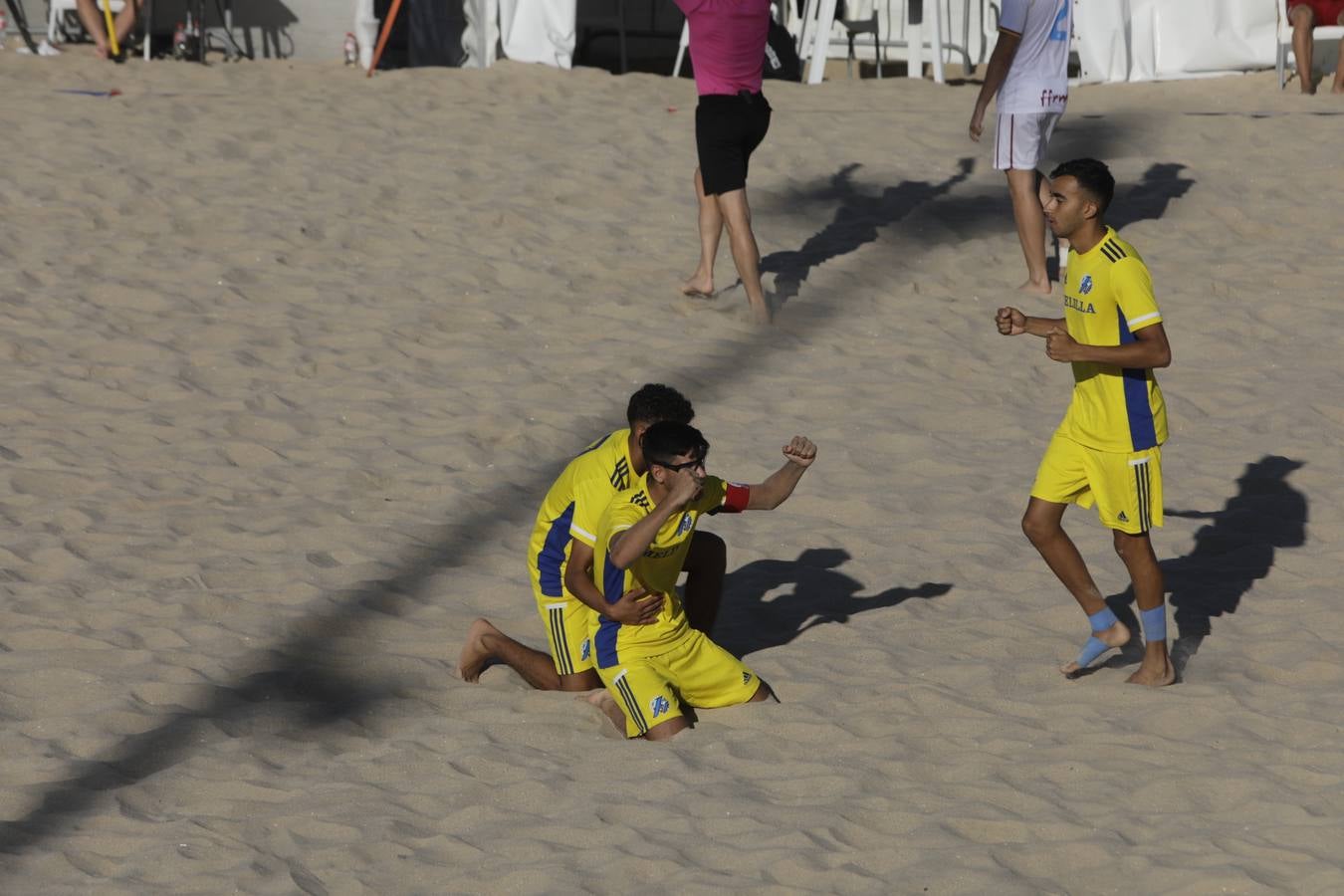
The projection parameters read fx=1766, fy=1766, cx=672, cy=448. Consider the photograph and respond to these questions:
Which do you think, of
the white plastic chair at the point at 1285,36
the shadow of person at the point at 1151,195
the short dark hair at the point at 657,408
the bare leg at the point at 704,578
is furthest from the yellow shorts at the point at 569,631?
the white plastic chair at the point at 1285,36

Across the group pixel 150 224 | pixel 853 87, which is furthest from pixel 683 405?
pixel 853 87

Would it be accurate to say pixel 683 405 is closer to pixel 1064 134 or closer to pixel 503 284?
pixel 503 284

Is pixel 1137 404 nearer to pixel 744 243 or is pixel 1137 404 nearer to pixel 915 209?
pixel 744 243

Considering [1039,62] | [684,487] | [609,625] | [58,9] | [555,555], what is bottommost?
[609,625]

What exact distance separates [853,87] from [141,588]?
25.5 ft

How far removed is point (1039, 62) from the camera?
7961 mm

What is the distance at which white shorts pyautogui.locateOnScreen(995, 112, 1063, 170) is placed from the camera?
801 cm

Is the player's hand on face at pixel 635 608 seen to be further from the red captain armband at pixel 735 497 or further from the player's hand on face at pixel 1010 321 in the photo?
the player's hand on face at pixel 1010 321

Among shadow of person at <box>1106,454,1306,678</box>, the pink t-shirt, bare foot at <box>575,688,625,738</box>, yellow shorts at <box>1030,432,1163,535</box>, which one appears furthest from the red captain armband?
the pink t-shirt

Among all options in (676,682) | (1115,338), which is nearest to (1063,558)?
(1115,338)

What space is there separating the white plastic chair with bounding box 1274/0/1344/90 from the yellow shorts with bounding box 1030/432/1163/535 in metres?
7.79

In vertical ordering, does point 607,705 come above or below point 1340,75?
below

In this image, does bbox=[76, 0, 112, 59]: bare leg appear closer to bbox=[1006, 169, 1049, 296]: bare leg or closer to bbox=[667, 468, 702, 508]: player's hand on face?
bbox=[1006, 169, 1049, 296]: bare leg

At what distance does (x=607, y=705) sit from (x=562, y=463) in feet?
6.92
